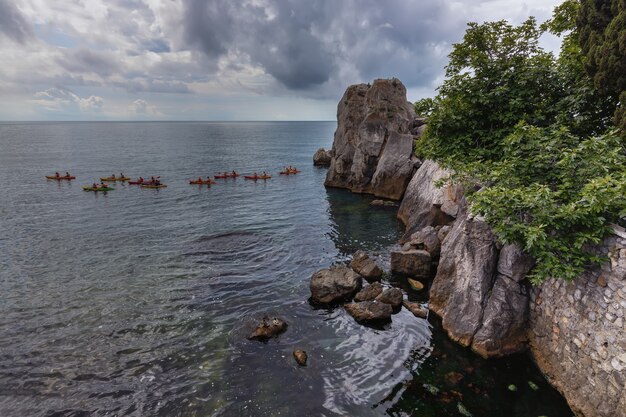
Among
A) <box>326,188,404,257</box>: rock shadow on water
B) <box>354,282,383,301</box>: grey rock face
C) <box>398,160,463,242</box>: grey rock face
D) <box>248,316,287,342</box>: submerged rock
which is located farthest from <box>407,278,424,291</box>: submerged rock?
<box>248,316,287,342</box>: submerged rock

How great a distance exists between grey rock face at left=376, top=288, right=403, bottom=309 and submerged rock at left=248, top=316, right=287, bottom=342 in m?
5.93

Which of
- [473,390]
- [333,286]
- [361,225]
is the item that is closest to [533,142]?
[473,390]

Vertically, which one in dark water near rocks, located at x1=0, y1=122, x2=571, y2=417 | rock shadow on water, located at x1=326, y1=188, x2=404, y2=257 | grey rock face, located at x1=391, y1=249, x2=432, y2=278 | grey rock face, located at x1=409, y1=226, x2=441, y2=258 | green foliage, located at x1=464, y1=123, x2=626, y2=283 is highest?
green foliage, located at x1=464, y1=123, x2=626, y2=283

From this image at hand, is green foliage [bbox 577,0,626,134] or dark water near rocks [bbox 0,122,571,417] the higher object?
green foliage [bbox 577,0,626,134]

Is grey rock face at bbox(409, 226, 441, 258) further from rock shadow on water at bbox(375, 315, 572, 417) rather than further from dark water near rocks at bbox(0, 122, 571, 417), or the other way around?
rock shadow on water at bbox(375, 315, 572, 417)

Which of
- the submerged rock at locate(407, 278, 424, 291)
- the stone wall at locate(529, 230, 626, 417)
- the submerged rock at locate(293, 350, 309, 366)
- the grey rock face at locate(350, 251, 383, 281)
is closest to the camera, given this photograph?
the stone wall at locate(529, 230, 626, 417)

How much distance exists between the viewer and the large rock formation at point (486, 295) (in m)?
14.8

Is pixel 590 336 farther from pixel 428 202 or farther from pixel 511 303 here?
pixel 428 202

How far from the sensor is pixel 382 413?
41.4 feet

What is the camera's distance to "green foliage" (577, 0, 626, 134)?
15031 millimetres

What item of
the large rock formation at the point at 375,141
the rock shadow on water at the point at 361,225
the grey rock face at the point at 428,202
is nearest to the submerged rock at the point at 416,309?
the grey rock face at the point at 428,202

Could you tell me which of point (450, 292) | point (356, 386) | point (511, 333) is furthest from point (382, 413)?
point (450, 292)

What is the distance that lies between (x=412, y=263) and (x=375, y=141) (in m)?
31.3

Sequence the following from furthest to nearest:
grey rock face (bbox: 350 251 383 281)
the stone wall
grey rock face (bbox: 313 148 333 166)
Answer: grey rock face (bbox: 313 148 333 166)
grey rock face (bbox: 350 251 383 281)
the stone wall
